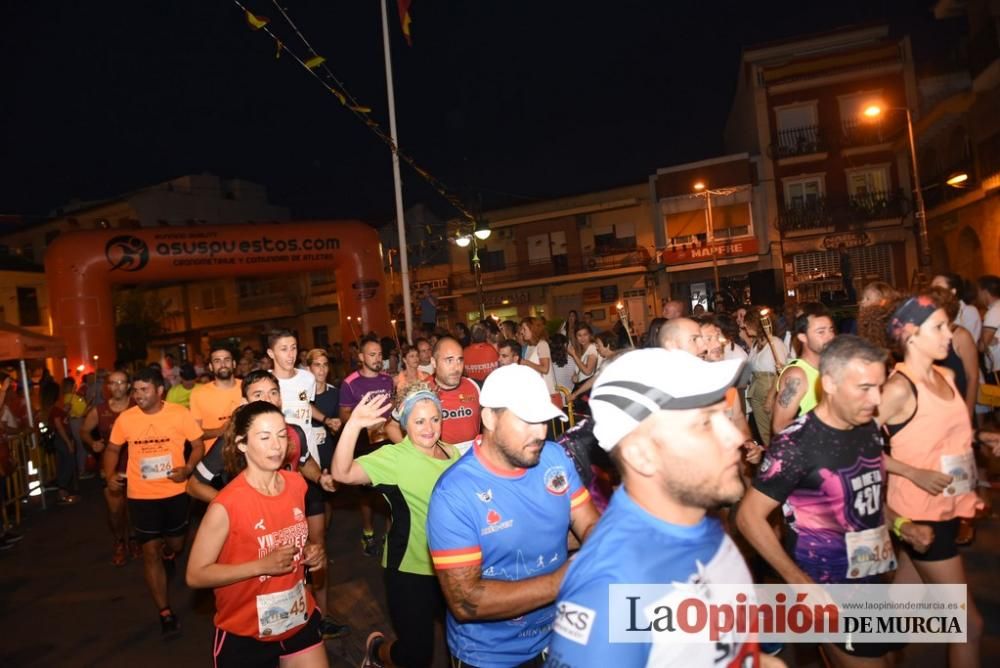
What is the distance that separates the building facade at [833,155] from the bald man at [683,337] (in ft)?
89.3

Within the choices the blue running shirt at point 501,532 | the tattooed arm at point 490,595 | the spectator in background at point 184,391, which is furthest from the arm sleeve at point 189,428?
the tattooed arm at point 490,595

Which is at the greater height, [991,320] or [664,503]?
[991,320]

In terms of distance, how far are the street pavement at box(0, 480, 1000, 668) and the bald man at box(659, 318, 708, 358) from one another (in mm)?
2143

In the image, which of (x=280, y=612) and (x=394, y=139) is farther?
(x=394, y=139)

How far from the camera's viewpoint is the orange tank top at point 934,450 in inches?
134

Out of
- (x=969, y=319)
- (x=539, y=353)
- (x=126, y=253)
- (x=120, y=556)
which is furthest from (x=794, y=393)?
(x=126, y=253)

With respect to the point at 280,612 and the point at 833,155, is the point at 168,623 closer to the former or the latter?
the point at 280,612

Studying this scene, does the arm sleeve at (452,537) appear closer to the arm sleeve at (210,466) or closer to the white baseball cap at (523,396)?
the white baseball cap at (523,396)

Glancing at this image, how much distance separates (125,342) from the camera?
36.4 m

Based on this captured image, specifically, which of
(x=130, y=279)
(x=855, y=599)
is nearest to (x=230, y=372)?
(x=855, y=599)

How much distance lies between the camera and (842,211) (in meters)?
29.1

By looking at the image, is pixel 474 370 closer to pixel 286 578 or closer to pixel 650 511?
pixel 286 578

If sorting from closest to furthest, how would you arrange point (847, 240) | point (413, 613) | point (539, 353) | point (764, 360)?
point (413, 613)
point (764, 360)
point (539, 353)
point (847, 240)

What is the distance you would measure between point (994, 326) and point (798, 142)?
25.2 meters
